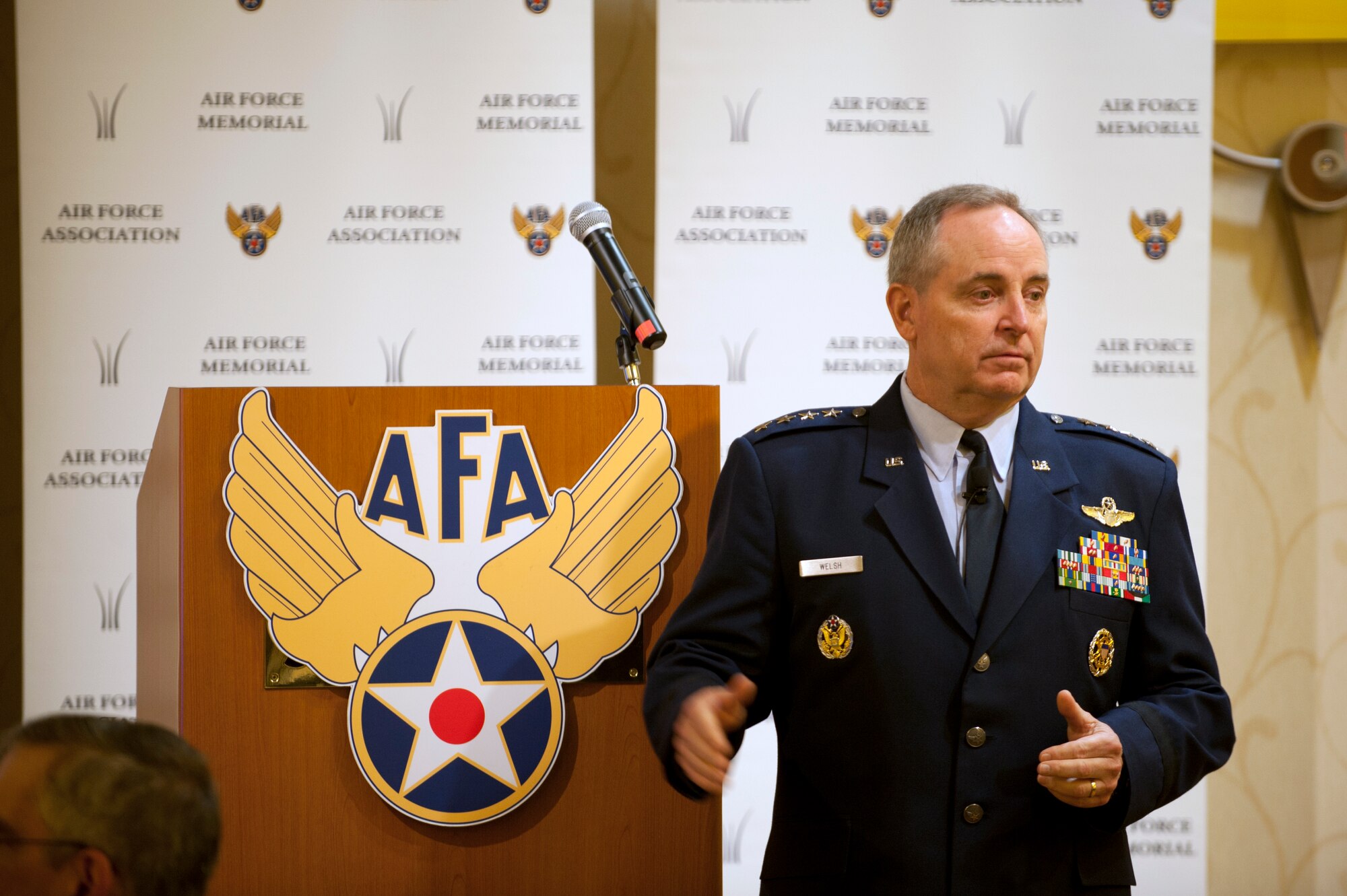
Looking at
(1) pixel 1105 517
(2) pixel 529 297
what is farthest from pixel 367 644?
(2) pixel 529 297

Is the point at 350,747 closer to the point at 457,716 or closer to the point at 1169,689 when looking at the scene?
the point at 457,716

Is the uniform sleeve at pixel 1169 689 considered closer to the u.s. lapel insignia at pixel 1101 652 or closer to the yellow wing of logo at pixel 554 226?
the u.s. lapel insignia at pixel 1101 652

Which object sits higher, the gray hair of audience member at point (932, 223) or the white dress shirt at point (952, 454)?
the gray hair of audience member at point (932, 223)

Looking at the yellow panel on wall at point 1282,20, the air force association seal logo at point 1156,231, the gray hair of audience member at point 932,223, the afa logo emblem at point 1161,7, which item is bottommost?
the gray hair of audience member at point 932,223

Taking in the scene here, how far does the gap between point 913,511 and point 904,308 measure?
13.4 inches

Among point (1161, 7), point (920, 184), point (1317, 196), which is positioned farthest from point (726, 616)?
point (1317, 196)

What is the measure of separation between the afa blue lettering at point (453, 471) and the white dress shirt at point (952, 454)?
675 mm

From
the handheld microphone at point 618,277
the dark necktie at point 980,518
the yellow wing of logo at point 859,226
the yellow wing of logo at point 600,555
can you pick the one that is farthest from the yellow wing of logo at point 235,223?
the dark necktie at point 980,518

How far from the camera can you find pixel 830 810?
161 centimetres

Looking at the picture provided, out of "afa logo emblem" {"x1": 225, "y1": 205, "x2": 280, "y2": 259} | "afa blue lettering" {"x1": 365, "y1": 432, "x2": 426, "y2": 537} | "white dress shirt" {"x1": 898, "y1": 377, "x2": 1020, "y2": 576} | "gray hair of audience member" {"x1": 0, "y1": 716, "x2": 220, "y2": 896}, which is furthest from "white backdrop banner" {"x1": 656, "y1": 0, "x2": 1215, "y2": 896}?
"gray hair of audience member" {"x1": 0, "y1": 716, "x2": 220, "y2": 896}

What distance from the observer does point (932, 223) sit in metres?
1.76

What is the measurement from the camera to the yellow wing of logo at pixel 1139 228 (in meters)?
3.39

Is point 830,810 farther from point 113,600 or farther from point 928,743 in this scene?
point 113,600

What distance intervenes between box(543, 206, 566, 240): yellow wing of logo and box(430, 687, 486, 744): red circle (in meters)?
1.99
